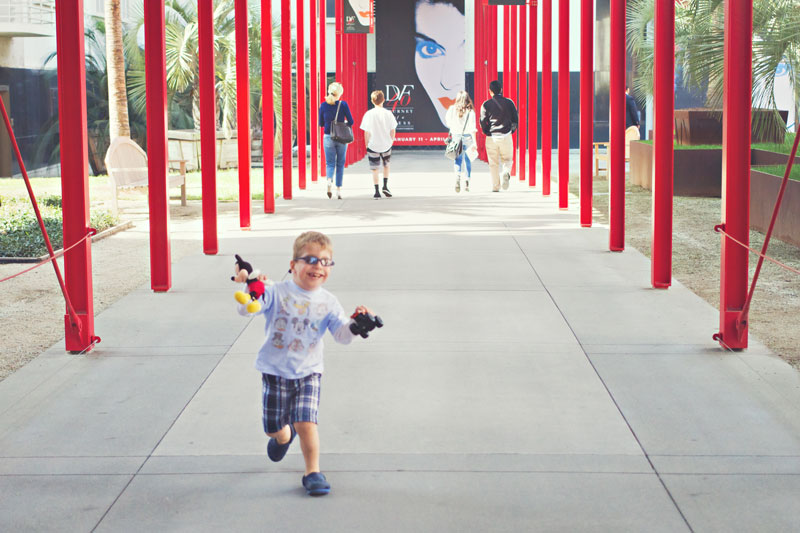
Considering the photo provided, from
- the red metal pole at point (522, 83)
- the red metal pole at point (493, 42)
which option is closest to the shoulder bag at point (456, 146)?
the red metal pole at point (522, 83)

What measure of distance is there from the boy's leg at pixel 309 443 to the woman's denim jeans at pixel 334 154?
1286 centimetres

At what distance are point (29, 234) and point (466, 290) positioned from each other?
532 cm

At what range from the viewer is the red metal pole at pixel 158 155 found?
8938mm

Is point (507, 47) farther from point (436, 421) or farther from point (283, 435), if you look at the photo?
point (283, 435)

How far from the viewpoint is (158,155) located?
9.13 meters

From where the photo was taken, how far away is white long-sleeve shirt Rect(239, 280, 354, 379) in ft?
14.4

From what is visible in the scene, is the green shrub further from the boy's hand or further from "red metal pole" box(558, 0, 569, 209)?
the boy's hand

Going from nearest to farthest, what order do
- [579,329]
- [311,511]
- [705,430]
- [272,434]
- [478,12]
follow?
[311,511] → [272,434] → [705,430] → [579,329] → [478,12]

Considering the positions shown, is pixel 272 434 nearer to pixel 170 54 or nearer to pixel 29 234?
pixel 29 234

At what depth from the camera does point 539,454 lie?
488cm

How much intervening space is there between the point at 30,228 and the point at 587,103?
6.47 metres

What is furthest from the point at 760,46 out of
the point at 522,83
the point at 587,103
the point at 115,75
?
the point at 115,75

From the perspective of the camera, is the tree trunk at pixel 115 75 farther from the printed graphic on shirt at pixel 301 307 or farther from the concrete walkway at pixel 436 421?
the printed graphic on shirt at pixel 301 307

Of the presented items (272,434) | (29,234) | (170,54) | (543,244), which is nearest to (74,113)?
(272,434)
